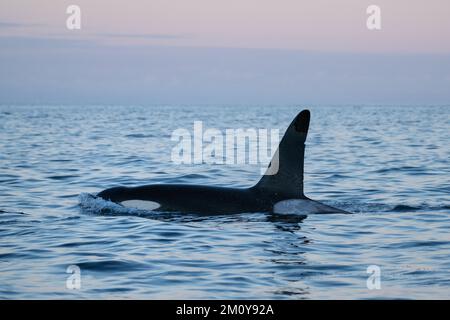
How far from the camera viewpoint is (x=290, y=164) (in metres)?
12.7

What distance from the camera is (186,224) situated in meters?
12.4

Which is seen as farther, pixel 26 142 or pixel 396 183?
pixel 26 142

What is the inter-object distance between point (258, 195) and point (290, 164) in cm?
84

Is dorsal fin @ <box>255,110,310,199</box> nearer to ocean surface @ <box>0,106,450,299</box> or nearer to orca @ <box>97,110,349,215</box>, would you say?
orca @ <box>97,110,349,215</box>

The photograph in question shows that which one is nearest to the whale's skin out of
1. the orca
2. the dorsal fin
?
the orca

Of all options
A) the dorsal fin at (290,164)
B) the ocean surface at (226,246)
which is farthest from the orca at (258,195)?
the ocean surface at (226,246)

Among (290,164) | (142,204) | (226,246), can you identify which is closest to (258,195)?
(290,164)

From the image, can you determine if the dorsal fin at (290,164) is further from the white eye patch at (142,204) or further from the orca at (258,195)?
the white eye patch at (142,204)

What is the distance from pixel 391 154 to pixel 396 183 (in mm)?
9567

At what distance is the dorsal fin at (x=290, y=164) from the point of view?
40.6ft
